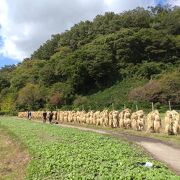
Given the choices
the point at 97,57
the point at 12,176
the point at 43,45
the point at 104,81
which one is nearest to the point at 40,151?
the point at 12,176

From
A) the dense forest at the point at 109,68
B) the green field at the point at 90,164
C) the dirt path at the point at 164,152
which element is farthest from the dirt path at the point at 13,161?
the dense forest at the point at 109,68

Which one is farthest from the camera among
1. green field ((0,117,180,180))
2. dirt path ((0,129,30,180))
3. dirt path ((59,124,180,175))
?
dirt path ((0,129,30,180))

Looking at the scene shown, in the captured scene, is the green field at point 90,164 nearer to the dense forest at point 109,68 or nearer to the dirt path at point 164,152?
the dirt path at point 164,152

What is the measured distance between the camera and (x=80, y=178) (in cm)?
1491

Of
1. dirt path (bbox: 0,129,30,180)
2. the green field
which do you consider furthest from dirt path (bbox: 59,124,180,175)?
dirt path (bbox: 0,129,30,180)

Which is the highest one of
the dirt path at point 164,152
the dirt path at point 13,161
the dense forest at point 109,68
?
the dense forest at point 109,68

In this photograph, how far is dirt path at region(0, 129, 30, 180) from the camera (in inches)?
822

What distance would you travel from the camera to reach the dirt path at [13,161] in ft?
68.5

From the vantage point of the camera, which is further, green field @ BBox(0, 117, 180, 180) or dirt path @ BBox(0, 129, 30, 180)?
dirt path @ BBox(0, 129, 30, 180)

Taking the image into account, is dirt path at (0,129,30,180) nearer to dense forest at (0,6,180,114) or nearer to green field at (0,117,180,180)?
green field at (0,117,180,180)

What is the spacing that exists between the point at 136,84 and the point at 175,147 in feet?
240

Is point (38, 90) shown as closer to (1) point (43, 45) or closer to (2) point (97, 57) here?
(2) point (97, 57)

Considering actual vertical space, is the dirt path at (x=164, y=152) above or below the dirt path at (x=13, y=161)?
above

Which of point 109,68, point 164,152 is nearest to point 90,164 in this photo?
point 164,152
